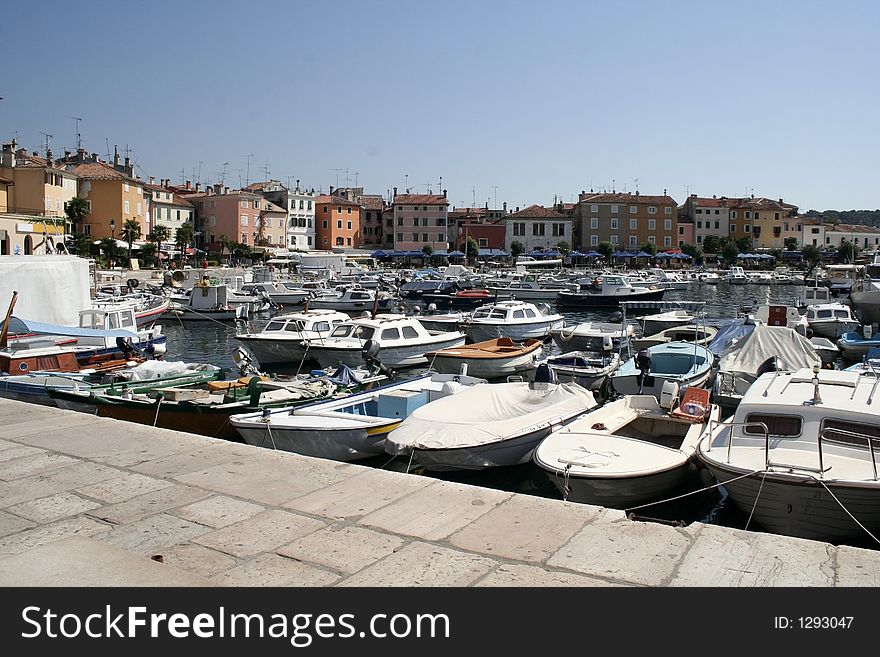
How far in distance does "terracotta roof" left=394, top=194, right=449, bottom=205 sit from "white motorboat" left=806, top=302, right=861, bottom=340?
7508 centimetres

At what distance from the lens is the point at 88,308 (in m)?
29.6

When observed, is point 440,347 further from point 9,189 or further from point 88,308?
point 9,189

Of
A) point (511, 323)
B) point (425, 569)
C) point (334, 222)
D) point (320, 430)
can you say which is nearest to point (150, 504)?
point (425, 569)

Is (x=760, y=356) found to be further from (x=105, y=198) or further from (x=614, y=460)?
(x=105, y=198)

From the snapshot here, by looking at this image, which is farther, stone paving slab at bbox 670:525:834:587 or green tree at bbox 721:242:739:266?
green tree at bbox 721:242:739:266

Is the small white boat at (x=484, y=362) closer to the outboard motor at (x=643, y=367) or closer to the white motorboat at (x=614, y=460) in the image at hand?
the outboard motor at (x=643, y=367)

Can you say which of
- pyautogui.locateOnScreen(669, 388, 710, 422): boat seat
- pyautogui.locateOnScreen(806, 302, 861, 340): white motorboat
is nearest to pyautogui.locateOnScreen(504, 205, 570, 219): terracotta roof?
pyautogui.locateOnScreen(806, 302, 861, 340): white motorboat

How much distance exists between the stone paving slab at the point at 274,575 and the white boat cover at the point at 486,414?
291 inches

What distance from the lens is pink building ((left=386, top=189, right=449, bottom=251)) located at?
11019 centimetres

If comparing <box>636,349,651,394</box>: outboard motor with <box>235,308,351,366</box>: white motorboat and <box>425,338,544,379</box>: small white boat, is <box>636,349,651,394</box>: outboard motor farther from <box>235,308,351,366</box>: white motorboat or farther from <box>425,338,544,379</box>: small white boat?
<box>235,308,351,366</box>: white motorboat

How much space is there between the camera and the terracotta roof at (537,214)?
115125 mm

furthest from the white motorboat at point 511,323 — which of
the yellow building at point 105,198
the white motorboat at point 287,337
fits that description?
the yellow building at point 105,198

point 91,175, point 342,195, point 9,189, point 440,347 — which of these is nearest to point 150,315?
point 440,347
